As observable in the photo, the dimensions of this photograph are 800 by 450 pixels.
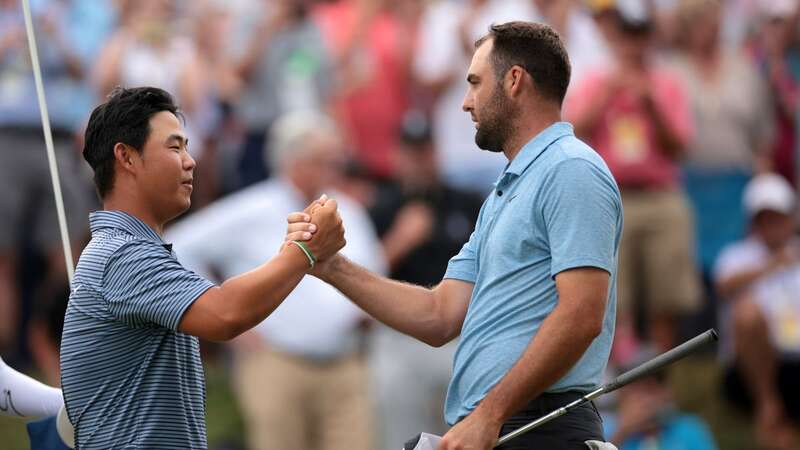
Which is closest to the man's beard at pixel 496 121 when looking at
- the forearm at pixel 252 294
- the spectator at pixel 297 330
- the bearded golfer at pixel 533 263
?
the bearded golfer at pixel 533 263

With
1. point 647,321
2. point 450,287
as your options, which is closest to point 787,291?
point 647,321

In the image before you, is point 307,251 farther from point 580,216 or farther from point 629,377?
point 629,377

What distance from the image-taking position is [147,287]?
458 centimetres

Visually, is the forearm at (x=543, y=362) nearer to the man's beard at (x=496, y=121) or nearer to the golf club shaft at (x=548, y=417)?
the golf club shaft at (x=548, y=417)

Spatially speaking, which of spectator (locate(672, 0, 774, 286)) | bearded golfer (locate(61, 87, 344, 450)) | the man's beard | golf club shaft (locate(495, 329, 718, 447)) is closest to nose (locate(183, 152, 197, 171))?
bearded golfer (locate(61, 87, 344, 450))

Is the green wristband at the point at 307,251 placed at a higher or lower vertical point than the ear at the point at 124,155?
lower

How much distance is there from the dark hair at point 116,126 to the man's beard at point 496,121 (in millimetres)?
1027

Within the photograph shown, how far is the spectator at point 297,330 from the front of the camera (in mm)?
9477

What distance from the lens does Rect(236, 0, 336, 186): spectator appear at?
11109 mm

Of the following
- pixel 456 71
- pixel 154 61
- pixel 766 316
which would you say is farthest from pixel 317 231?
pixel 154 61

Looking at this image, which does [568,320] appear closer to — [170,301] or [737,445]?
[170,301]

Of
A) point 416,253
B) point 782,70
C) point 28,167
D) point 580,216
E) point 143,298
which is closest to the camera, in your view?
point 143,298

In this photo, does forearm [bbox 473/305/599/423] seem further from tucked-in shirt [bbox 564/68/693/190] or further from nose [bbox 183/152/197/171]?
tucked-in shirt [bbox 564/68/693/190]

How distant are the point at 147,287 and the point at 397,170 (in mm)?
6414
